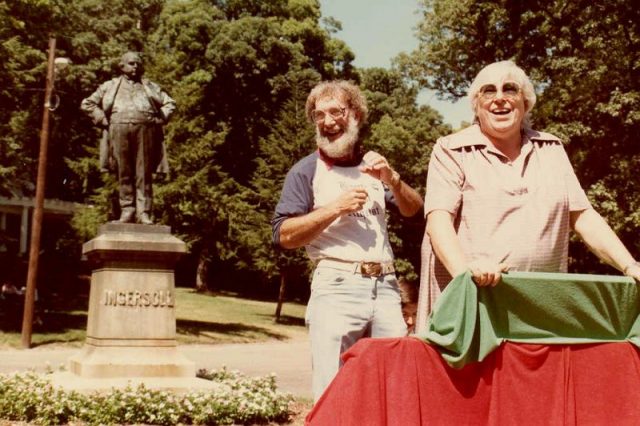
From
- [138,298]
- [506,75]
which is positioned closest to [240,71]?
[138,298]

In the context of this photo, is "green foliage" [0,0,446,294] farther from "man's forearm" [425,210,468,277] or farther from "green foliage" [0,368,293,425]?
"man's forearm" [425,210,468,277]

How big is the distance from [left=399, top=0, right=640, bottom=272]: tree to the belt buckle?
18129mm

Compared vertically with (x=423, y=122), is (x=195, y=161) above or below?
below

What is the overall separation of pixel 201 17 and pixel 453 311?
3798cm

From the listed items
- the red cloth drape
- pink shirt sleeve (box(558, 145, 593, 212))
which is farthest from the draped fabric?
pink shirt sleeve (box(558, 145, 593, 212))

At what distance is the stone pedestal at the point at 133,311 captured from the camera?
11.4 meters

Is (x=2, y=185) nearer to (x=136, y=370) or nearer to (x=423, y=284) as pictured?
(x=136, y=370)

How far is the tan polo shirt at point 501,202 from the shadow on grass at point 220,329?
21.9 meters

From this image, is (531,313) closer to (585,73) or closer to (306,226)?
(306,226)

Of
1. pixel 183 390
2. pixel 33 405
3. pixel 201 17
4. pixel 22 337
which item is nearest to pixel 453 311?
pixel 33 405

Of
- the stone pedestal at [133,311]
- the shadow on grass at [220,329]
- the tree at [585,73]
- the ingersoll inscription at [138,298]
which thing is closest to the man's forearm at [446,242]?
the stone pedestal at [133,311]

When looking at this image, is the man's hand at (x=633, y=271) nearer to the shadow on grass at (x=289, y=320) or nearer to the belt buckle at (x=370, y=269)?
the belt buckle at (x=370, y=269)

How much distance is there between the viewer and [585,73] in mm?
23484

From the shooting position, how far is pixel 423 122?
4184 centimetres
